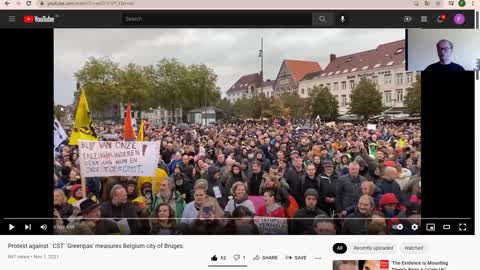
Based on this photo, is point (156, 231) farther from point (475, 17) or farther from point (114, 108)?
point (475, 17)

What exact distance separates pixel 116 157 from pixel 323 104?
5.17 feet

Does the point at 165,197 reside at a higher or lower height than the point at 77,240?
higher

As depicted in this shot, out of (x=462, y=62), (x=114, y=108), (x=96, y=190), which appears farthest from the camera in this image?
(x=114, y=108)

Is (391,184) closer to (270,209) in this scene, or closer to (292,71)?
(270,209)

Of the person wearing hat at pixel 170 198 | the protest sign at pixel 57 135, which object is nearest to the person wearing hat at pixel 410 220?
the person wearing hat at pixel 170 198

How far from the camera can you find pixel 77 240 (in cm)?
265

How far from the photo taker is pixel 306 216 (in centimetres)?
278

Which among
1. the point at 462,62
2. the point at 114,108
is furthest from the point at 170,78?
the point at 462,62

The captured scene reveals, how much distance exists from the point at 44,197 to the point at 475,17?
9.99 ft

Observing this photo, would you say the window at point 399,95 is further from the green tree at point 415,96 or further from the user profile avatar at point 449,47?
the user profile avatar at point 449,47

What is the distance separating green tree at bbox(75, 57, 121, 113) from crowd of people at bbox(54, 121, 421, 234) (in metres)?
0.20

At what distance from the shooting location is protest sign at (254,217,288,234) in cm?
269

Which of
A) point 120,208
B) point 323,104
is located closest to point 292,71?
point 323,104
